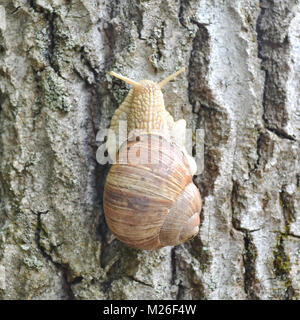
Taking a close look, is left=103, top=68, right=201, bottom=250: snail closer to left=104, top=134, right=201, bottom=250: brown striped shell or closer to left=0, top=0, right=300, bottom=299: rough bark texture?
left=104, top=134, right=201, bottom=250: brown striped shell

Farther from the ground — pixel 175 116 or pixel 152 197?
pixel 175 116

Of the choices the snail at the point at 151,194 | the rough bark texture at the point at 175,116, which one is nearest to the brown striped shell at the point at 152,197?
the snail at the point at 151,194

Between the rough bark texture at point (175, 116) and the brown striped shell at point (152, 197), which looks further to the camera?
the rough bark texture at point (175, 116)

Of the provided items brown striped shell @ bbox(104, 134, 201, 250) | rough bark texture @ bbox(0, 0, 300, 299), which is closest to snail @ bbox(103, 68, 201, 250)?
brown striped shell @ bbox(104, 134, 201, 250)

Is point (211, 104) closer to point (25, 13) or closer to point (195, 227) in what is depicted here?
point (195, 227)

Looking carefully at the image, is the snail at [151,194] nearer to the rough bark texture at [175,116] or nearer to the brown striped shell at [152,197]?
the brown striped shell at [152,197]

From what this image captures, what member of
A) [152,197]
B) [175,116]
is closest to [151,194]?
[152,197]

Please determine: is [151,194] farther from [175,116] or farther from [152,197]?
[175,116]

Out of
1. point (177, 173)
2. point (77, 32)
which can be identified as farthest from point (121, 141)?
point (77, 32)
